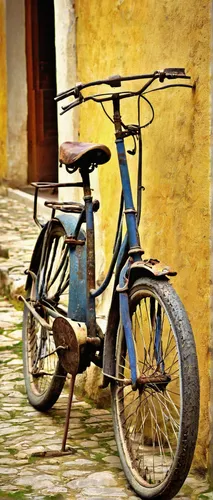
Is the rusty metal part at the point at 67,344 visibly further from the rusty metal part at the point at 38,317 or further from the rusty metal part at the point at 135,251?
the rusty metal part at the point at 135,251

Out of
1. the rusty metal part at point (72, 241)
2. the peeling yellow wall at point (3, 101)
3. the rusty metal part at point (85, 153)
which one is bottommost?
the rusty metal part at point (72, 241)

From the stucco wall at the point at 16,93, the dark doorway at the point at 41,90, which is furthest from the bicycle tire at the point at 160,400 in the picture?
the stucco wall at the point at 16,93

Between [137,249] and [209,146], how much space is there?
1.63 ft

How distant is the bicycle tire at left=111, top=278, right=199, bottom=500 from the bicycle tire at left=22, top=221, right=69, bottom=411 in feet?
1.52

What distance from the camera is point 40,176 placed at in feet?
43.1

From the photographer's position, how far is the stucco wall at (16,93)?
504 inches

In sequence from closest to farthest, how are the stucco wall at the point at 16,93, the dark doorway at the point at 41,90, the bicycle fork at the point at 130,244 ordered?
1. the bicycle fork at the point at 130,244
2. the dark doorway at the point at 41,90
3. the stucco wall at the point at 16,93

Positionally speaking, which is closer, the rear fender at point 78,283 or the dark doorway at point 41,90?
the rear fender at point 78,283

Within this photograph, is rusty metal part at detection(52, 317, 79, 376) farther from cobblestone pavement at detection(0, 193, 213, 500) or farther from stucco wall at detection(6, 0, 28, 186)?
stucco wall at detection(6, 0, 28, 186)

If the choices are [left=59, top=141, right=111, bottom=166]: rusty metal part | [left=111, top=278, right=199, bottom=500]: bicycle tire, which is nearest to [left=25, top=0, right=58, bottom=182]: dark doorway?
[left=59, top=141, right=111, bottom=166]: rusty metal part

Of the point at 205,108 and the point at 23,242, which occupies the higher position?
the point at 205,108

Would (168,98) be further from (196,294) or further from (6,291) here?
(6,291)

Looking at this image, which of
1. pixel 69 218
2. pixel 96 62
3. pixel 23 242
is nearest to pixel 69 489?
pixel 69 218

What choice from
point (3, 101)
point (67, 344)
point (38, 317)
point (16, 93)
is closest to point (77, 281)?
point (67, 344)
